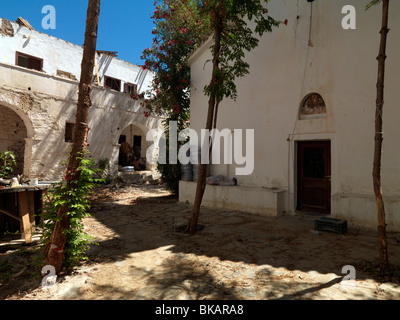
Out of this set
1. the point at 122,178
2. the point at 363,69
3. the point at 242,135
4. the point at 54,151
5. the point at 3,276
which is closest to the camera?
the point at 3,276

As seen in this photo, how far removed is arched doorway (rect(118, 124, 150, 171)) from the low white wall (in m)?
8.04

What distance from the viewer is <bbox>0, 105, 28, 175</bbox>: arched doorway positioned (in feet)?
40.9

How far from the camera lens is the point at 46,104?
459 inches

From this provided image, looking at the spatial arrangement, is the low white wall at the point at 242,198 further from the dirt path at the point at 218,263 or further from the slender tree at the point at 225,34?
the slender tree at the point at 225,34

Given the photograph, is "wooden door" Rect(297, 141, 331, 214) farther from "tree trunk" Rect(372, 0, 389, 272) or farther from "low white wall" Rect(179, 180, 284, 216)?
"tree trunk" Rect(372, 0, 389, 272)

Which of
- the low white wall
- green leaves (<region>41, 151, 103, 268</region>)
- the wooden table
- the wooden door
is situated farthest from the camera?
the low white wall

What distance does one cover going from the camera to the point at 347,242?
5250mm

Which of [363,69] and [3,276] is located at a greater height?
[363,69]

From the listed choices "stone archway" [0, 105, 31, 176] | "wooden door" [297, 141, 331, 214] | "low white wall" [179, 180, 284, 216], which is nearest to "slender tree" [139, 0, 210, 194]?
"low white wall" [179, 180, 284, 216]

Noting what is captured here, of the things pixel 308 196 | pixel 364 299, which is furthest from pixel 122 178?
pixel 364 299

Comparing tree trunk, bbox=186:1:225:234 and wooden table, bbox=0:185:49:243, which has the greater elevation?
tree trunk, bbox=186:1:225:234

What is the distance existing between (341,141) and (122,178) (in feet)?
37.1
